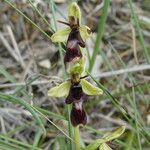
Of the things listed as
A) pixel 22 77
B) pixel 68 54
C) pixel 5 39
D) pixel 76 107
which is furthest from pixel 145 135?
pixel 5 39

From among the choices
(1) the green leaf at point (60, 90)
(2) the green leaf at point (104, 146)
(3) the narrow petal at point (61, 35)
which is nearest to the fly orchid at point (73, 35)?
(3) the narrow petal at point (61, 35)

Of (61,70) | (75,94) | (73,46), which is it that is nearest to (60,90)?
(75,94)

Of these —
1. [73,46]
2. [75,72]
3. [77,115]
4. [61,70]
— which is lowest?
[61,70]

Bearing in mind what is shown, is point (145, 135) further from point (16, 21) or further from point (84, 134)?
point (16, 21)

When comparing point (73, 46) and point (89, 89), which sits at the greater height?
point (73, 46)

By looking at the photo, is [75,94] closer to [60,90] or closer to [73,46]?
[60,90]

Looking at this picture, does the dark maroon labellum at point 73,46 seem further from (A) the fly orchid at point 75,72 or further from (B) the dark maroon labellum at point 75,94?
(B) the dark maroon labellum at point 75,94
